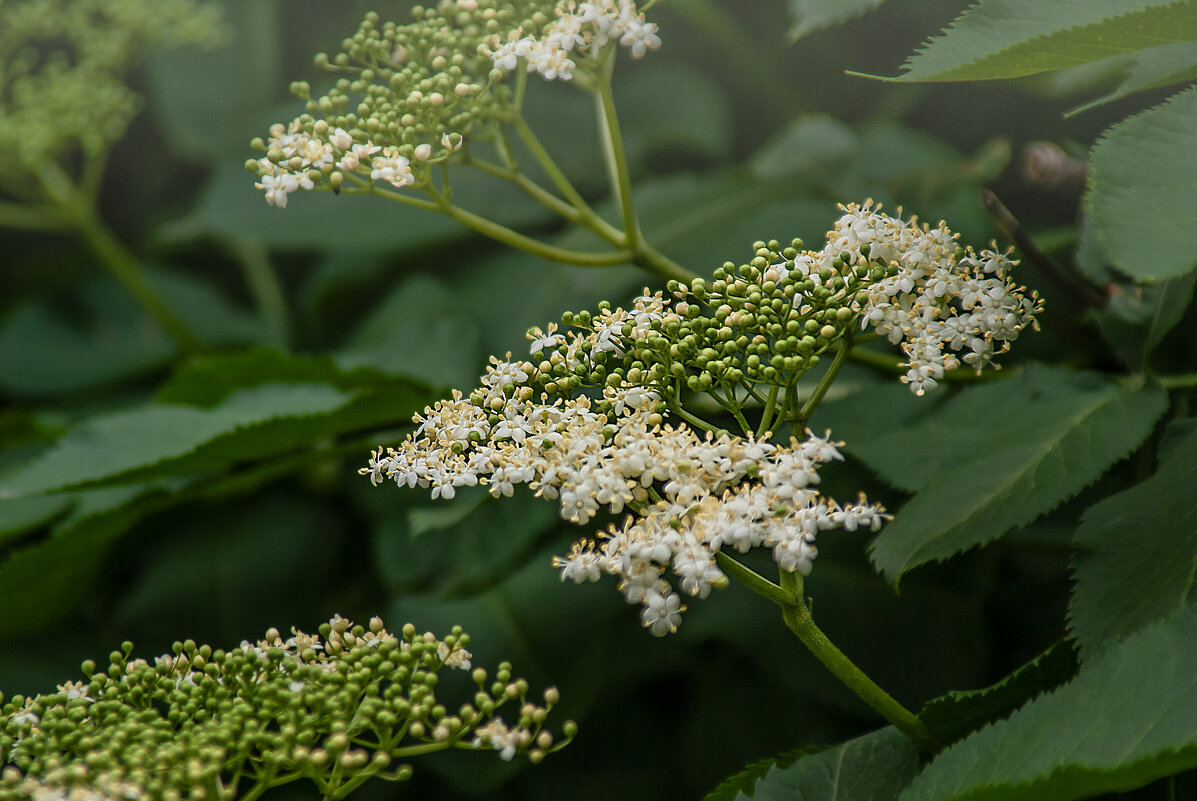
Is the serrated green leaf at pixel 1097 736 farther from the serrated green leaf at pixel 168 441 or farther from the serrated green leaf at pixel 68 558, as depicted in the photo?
the serrated green leaf at pixel 68 558

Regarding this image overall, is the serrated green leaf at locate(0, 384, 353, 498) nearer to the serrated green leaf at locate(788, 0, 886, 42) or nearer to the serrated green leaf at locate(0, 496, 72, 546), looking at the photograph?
the serrated green leaf at locate(0, 496, 72, 546)

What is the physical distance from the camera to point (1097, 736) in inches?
17.1

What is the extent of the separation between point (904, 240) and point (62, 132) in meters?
1.15

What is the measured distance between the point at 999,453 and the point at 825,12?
367 millimetres

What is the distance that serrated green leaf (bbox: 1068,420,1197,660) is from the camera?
0.53 metres

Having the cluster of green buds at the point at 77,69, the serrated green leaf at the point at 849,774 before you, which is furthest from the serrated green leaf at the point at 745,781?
the cluster of green buds at the point at 77,69

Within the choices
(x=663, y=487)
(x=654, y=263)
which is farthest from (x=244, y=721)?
(x=654, y=263)

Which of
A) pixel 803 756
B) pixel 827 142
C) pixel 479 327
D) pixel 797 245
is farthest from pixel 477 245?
pixel 803 756

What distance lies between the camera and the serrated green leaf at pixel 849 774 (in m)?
0.56

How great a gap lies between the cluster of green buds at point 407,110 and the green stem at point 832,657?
1.20ft

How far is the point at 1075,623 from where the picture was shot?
0.55 metres

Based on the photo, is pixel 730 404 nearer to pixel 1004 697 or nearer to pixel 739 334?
pixel 739 334

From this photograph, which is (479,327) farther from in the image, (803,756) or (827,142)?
(803,756)

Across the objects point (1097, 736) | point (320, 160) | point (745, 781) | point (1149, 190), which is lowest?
point (745, 781)
